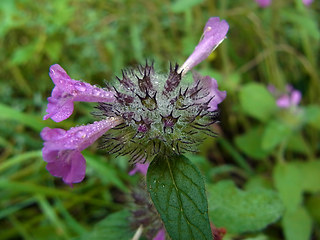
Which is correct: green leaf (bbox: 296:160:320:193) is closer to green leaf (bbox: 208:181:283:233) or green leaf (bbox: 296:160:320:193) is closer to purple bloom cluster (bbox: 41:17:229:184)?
green leaf (bbox: 208:181:283:233)

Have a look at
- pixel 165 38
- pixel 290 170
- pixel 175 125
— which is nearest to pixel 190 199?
pixel 175 125

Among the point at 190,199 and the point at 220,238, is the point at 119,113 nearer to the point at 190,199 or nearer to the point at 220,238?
the point at 190,199

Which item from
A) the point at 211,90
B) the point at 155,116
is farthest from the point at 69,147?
the point at 211,90

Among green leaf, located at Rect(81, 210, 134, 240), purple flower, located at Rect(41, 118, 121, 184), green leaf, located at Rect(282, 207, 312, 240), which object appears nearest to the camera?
purple flower, located at Rect(41, 118, 121, 184)

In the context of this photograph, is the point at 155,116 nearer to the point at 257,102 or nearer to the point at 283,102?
the point at 257,102

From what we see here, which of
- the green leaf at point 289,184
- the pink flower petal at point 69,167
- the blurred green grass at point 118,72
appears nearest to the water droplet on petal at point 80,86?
the pink flower petal at point 69,167

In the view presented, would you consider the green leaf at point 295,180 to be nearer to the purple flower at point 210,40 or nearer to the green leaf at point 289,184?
the green leaf at point 289,184

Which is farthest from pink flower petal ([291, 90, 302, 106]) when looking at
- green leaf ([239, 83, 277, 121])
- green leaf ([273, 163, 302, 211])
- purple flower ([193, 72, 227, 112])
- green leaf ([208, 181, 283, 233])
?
purple flower ([193, 72, 227, 112])
